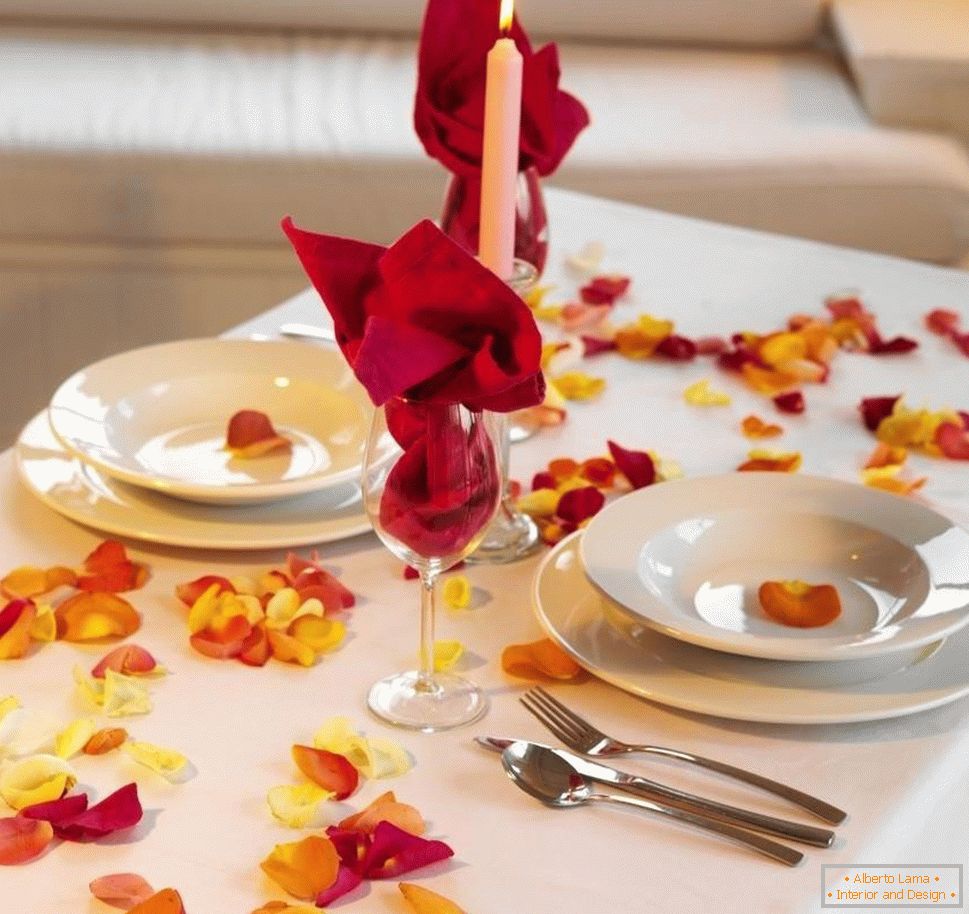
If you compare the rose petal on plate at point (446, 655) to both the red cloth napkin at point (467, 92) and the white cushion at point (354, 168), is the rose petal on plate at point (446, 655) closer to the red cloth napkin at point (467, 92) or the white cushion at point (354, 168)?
the red cloth napkin at point (467, 92)

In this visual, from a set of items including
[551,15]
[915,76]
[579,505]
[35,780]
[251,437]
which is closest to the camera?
[35,780]

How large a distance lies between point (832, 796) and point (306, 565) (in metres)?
0.41

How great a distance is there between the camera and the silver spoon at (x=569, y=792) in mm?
821

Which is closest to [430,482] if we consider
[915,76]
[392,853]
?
[392,853]

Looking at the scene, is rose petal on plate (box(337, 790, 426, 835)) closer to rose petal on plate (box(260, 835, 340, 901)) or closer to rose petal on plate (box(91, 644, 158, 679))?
rose petal on plate (box(260, 835, 340, 901))

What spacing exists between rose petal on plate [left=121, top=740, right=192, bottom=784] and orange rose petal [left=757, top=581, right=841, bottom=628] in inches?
15.6

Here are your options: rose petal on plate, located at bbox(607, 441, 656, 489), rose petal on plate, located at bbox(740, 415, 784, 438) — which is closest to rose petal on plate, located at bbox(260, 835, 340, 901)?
rose petal on plate, located at bbox(607, 441, 656, 489)

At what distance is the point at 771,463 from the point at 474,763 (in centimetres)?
49

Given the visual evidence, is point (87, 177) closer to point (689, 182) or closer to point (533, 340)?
point (689, 182)

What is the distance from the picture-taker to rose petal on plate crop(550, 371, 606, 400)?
1.44m

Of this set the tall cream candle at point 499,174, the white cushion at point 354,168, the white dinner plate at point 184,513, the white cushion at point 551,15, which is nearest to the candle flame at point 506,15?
the tall cream candle at point 499,174

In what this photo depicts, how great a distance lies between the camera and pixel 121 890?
774mm

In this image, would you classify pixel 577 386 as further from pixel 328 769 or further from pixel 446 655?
pixel 328 769

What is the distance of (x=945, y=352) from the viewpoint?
1.58 metres
